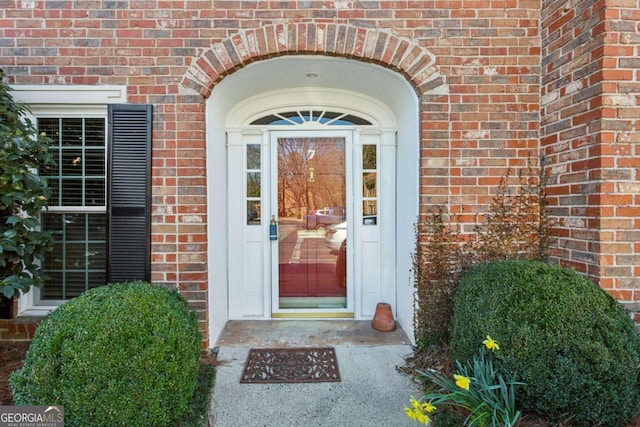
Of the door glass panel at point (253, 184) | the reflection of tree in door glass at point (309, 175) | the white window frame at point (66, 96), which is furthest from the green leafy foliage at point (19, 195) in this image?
the reflection of tree in door glass at point (309, 175)

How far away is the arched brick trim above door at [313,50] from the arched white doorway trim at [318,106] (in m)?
0.10

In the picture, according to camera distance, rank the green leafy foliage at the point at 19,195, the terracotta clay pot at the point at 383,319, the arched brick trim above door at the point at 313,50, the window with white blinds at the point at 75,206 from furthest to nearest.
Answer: the terracotta clay pot at the point at 383,319 < the window with white blinds at the point at 75,206 < the arched brick trim above door at the point at 313,50 < the green leafy foliage at the point at 19,195

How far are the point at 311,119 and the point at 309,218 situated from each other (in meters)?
1.12

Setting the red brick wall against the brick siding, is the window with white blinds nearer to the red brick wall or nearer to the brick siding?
the brick siding

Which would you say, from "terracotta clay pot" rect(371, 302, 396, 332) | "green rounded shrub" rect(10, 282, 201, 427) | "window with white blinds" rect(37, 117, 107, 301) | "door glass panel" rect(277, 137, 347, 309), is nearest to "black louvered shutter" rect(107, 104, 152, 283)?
"window with white blinds" rect(37, 117, 107, 301)

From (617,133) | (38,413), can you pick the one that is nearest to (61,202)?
(38,413)

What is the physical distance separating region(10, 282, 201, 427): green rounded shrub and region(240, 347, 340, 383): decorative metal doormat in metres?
0.69

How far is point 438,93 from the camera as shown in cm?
290

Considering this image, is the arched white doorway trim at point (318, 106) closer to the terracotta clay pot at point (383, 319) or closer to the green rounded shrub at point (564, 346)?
the terracotta clay pot at point (383, 319)

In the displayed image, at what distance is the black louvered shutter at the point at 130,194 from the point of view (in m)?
2.85

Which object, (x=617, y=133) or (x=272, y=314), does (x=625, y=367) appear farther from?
(x=272, y=314)

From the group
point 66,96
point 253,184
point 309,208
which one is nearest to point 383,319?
point 309,208

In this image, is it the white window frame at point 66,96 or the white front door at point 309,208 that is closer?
the white window frame at point 66,96

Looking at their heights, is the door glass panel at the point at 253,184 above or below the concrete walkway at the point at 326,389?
above
